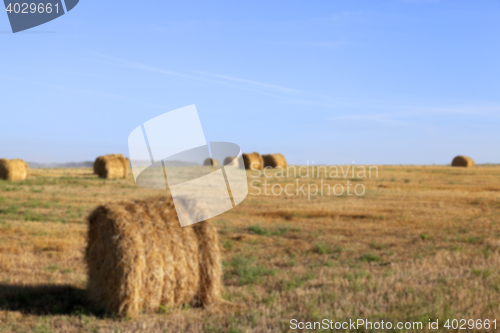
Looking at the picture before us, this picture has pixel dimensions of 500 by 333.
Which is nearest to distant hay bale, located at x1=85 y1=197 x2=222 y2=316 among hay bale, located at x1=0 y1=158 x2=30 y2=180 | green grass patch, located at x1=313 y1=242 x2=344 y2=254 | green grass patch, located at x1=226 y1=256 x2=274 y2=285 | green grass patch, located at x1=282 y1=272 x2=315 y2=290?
green grass patch, located at x1=226 y1=256 x2=274 y2=285

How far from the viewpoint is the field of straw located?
5555 mm

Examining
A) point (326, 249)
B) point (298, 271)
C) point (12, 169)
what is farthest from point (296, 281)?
point (12, 169)

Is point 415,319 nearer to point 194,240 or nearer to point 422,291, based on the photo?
point 422,291

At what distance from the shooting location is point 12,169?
30734 millimetres

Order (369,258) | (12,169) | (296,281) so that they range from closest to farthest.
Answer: (296,281)
(369,258)
(12,169)

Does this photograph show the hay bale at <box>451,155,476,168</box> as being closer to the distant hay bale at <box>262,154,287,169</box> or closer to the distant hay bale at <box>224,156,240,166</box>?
the distant hay bale at <box>262,154,287,169</box>

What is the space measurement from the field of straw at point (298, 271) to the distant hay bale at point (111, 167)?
17.6m

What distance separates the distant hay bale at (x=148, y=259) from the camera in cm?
574

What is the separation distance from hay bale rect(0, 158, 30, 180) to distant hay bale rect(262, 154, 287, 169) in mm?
23736

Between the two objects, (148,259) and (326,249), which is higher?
(148,259)

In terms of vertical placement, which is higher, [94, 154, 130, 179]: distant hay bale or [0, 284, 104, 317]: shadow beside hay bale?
[94, 154, 130, 179]: distant hay bale

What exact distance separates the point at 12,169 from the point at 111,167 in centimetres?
648

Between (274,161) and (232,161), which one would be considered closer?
(232,161)

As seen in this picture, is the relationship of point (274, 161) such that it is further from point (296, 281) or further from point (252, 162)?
point (296, 281)
